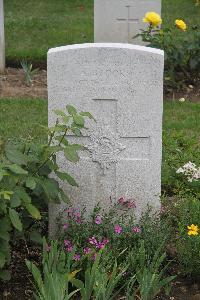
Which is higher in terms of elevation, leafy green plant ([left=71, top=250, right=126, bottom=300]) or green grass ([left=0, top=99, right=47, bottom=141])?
leafy green plant ([left=71, top=250, right=126, bottom=300])

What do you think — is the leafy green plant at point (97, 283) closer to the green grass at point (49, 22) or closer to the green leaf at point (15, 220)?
the green leaf at point (15, 220)

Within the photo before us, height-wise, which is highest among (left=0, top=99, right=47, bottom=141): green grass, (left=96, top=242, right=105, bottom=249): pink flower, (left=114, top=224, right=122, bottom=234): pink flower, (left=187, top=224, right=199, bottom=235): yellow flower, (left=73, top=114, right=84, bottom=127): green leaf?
(left=73, top=114, right=84, bottom=127): green leaf

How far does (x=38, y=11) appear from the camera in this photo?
12.2m

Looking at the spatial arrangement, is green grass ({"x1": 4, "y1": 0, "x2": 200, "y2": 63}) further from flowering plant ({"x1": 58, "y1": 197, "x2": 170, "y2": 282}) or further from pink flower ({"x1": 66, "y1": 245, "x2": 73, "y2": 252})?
pink flower ({"x1": 66, "y1": 245, "x2": 73, "y2": 252})

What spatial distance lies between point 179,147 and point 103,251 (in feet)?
6.91

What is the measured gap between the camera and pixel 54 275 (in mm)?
3336

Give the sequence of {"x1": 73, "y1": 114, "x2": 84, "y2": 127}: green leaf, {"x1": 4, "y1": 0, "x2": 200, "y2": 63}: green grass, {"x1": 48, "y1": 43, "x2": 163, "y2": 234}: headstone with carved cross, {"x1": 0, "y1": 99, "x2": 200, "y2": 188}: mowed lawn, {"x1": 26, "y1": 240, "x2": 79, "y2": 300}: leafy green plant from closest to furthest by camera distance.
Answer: {"x1": 26, "y1": 240, "x2": 79, "y2": 300}: leafy green plant, {"x1": 73, "y1": 114, "x2": 84, "y2": 127}: green leaf, {"x1": 48, "y1": 43, "x2": 163, "y2": 234}: headstone with carved cross, {"x1": 0, "y1": 99, "x2": 200, "y2": 188}: mowed lawn, {"x1": 4, "y1": 0, "x2": 200, "y2": 63}: green grass

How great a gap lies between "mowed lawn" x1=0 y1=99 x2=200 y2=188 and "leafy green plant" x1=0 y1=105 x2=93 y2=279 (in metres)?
1.27

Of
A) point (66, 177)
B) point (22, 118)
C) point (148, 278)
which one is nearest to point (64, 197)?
point (66, 177)

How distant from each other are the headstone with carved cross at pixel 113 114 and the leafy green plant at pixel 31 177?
118mm

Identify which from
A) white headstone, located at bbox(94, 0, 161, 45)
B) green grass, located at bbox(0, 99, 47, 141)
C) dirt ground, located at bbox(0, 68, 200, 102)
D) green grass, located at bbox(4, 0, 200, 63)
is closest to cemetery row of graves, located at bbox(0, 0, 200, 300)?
green grass, located at bbox(0, 99, 47, 141)

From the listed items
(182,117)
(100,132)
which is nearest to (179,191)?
(100,132)

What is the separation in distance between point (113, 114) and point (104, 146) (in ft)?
0.63

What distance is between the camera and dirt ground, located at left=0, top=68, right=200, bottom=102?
754cm
